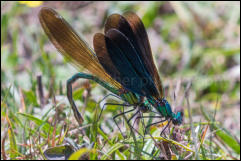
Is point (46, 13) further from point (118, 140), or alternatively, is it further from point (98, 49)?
point (118, 140)

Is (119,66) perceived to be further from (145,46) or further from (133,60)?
(145,46)

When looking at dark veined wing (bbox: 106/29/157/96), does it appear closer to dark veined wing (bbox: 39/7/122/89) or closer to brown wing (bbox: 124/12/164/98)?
brown wing (bbox: 124/12/164/98)

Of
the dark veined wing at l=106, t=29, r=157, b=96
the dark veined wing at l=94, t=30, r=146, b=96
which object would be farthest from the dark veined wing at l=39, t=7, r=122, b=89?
the dark veined wing at l=106, t=29, r=157, b=96

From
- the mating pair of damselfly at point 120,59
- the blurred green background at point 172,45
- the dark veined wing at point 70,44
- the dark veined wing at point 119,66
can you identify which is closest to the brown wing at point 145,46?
the mating pair of damselfly at point 120,59

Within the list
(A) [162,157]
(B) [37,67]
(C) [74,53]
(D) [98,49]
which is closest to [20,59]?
(B) [37,67]

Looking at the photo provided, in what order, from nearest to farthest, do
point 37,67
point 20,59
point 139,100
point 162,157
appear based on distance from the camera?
point 162,157 → point 139,100 → point 37,67 → point 20,59
